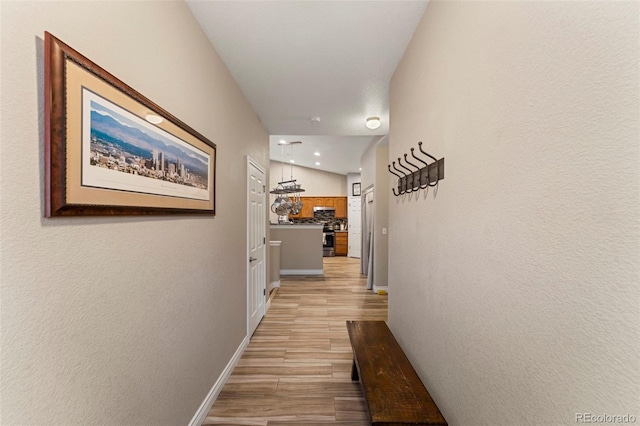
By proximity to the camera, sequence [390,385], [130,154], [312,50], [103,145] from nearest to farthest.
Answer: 1. [103,145]
2. [130,154]
3. [390,385]
4. [312,50]

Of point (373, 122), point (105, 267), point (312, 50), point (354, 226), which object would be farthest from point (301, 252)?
point (105, 267)

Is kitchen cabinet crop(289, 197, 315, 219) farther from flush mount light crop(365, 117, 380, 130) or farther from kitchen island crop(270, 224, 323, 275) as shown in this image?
flush mount light crop(365, 117, 380, 130)

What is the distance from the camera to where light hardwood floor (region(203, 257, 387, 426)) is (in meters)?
1.88

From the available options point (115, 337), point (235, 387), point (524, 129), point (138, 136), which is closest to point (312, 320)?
point (235, 387)

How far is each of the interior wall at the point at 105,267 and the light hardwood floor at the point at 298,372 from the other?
1.16 ft

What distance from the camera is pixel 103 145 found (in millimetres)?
938

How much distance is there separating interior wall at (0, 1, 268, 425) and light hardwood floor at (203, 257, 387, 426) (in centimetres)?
35

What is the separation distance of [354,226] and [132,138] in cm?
809

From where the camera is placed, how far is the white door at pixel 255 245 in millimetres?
2902

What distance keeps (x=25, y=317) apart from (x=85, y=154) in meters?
0.49

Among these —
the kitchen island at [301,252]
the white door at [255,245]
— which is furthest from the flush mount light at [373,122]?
the kitchen island at [301,252]

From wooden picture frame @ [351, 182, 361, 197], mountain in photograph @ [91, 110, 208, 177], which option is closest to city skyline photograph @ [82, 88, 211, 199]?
mountain in photograph @ [91, 110, 208, 177]

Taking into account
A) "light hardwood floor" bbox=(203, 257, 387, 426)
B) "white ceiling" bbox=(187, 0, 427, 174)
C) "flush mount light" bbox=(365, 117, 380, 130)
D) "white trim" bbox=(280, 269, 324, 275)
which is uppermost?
"white ceiling" bbox=(187, 0, 427, 174)

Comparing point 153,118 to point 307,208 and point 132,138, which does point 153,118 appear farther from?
point 307,208
